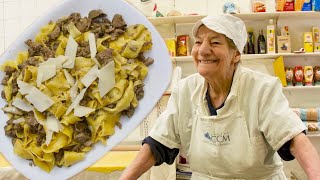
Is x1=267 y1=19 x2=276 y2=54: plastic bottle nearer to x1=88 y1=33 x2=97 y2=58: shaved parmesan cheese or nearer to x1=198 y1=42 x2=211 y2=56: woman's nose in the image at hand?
x1=198 y1=42 x2=211 y2=56: woman's nose

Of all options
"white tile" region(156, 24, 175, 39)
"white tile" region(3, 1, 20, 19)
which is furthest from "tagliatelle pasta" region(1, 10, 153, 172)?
"white tile" region(3, 1, 20, 19)

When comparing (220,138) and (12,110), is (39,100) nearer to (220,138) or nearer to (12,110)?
(12,110)

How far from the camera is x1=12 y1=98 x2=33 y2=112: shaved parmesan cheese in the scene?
42.6 inches

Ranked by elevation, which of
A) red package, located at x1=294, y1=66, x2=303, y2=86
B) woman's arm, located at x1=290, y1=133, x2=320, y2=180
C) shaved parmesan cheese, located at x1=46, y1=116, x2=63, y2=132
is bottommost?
red package, located at x1=294, y1=66, x2=303, y2=86

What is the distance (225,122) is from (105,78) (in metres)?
0.52

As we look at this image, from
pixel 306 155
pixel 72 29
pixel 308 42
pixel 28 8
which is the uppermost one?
pixel 72 29

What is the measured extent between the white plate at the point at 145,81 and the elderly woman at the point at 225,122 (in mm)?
221

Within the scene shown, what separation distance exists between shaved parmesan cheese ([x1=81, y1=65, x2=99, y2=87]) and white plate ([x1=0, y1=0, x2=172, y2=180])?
0.48 ft

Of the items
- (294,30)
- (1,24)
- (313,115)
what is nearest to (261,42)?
(294,30)

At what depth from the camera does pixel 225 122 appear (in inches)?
54.7

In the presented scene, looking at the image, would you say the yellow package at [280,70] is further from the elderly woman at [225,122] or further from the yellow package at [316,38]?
the elderly woman at [225,122]

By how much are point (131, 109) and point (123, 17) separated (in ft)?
0.93

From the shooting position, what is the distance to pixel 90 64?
111 cm

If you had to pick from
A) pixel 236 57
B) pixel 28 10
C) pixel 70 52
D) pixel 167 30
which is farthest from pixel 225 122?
pixel 28 10
